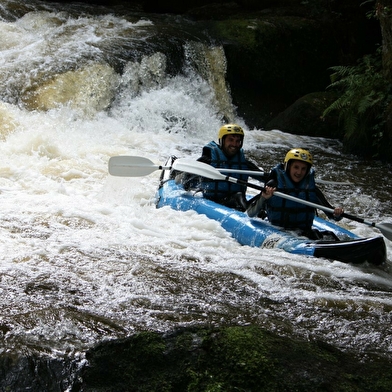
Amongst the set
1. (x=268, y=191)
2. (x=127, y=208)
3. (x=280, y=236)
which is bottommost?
(x=127, y=208)

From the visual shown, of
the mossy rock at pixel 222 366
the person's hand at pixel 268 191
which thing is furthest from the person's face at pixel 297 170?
the mossy rock at pixel 222 366

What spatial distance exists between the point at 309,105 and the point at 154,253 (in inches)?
275

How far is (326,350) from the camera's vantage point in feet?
9.87

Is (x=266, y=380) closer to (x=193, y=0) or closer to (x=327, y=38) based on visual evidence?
(x=327, y=38)

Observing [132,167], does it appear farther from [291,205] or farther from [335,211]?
[335,211]

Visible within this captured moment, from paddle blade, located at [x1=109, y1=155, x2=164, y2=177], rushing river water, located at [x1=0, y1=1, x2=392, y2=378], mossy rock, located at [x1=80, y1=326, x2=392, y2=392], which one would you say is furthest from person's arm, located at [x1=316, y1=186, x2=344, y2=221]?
mossy rock, located at [x1=80, y1=326, x2=392, y2=392]

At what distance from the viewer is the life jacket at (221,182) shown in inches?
239

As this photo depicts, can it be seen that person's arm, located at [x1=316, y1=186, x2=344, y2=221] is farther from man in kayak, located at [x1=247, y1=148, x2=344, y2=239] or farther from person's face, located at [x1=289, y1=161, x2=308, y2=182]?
person's face, located at [x1=289, y1=161, x2=308, y2=182]

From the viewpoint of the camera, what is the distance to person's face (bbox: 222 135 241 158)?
6.14 m

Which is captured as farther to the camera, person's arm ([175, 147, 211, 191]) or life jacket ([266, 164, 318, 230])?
person's arm ([175, 147, 211, 191])

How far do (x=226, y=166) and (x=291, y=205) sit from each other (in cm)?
113

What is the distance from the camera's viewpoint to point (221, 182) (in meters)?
6.07

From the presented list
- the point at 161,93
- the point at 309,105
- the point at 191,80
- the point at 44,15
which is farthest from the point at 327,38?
the point at 44,15

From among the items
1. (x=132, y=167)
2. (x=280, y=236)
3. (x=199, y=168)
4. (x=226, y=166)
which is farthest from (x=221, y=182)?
(x=280, y=236)
